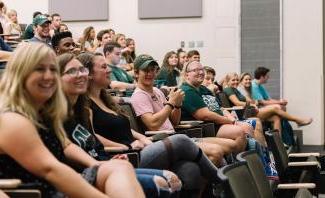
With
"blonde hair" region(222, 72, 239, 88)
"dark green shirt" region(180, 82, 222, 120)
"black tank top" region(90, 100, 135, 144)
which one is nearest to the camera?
"black tank top" region(90, 100, 135, 144)

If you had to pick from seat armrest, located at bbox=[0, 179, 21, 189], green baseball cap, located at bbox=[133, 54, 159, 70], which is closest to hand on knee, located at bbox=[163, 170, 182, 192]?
seat armrest, located at bbox=[0, 179, 21, 189]

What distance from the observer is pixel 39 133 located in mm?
2709

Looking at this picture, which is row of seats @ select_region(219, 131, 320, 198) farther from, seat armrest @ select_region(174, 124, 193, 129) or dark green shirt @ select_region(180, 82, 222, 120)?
dark green shirt @ select_region(180, 82, 222, 120)

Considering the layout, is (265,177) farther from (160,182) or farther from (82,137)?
(82,137)

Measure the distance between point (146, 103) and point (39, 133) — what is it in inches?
88.0

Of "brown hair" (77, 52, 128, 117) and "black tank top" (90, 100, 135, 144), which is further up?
"brown hair" (77, 52, 128, 117)

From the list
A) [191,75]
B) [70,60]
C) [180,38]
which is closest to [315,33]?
[180,38]

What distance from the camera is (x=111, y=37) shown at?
8.77m

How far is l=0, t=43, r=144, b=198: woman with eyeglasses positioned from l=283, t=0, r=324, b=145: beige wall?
26.5ft

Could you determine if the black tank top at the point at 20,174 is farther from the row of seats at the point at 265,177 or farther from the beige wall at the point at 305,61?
the beige wall at the point at 305,61

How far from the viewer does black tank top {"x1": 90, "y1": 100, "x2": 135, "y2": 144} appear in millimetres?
3832

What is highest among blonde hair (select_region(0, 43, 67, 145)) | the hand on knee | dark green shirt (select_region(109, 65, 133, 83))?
blonde hair (select_region(0, 43, 67, 145))

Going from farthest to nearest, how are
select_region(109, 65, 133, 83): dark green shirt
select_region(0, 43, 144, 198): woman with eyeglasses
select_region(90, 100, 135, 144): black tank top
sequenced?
1. select_region(109, 65, 133, 83): dark green shirt
2. select_region(90, 100, 135, 144): black tank top
3. select_region(0, 43, 144, 198): woman with eyeglasses

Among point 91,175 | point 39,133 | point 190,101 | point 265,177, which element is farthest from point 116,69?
point 39,133
